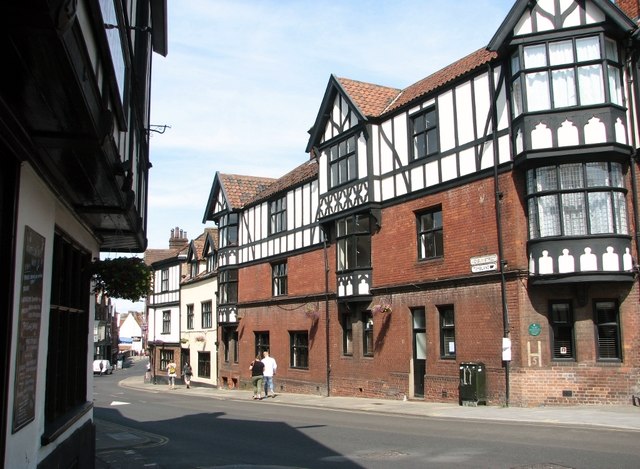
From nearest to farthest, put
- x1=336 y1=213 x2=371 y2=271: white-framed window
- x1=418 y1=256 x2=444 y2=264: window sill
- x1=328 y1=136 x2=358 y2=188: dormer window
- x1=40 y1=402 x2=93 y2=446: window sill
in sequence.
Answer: x1=40 y1=402 x2=93 y2=446: window sill, x1=418 y1=256 x2=444 y2=264: window sill, x1=336 y1=213 x2=371 y2=271: white-framed window, x1=328 y1=136 x2=358 y2=188: dormer window

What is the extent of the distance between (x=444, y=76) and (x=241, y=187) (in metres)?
18.3

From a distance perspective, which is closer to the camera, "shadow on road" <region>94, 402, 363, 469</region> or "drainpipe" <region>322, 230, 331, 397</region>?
"shadow on road" <region>94, 402, 363, 469</region>

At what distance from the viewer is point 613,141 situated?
55.5 ft

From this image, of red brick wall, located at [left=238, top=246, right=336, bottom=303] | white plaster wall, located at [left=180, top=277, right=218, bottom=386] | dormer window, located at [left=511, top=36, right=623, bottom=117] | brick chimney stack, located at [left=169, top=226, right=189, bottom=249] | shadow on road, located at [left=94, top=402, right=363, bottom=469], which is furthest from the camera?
brick chimney stack, located at [left=169, top=226, right=189, bottom=249]

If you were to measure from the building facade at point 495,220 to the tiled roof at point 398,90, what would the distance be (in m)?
0.10

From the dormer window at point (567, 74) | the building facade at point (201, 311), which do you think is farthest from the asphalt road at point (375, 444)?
the building facade at point (201, 311)

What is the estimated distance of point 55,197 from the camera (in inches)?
269

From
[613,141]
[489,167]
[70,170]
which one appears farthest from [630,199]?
[70,170]

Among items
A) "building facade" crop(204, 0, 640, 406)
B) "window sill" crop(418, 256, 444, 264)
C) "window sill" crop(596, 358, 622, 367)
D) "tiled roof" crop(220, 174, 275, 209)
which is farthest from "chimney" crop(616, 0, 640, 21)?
"tiled roof" crop(220, 174, 275, 209)

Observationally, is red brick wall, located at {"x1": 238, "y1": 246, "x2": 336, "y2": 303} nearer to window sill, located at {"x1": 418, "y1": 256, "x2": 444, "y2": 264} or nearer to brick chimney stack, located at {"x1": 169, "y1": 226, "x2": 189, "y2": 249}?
window sill, located at {"x1": 418, "y1": 256, "x2": 444, "y2": 264}

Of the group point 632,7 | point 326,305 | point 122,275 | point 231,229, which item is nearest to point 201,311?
point 231,229

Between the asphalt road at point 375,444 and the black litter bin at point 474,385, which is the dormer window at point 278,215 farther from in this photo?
the asphalt road at point 375,444

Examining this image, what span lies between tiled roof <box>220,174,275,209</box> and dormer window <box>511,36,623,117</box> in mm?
20867

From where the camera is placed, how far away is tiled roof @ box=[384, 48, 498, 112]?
67.1 feet
